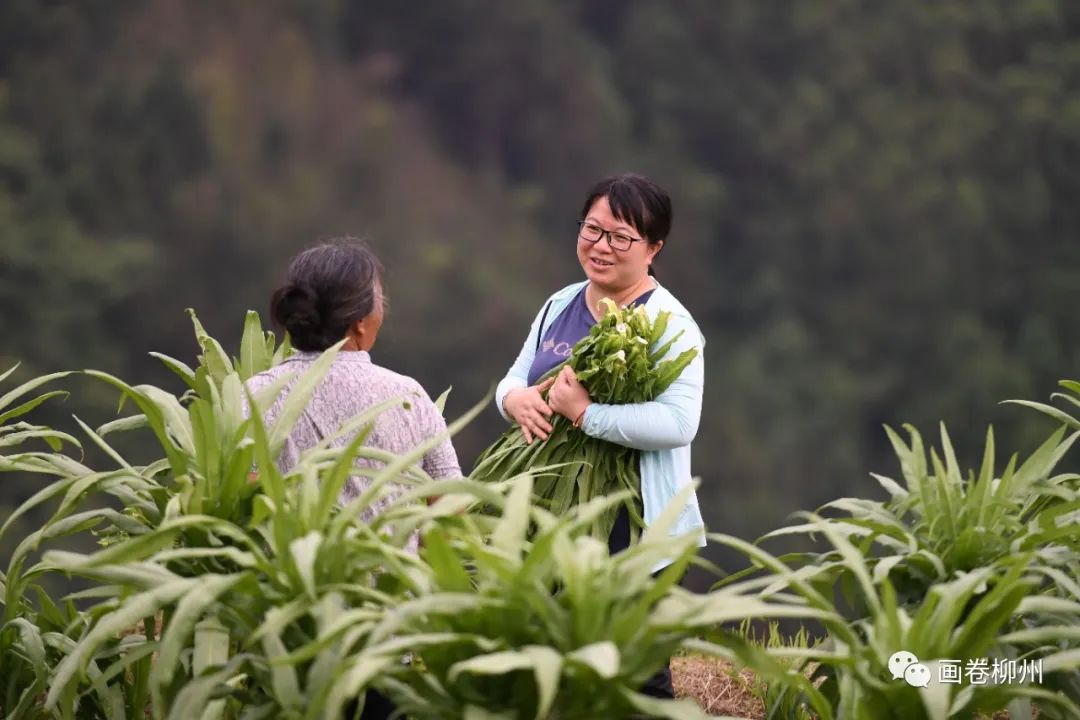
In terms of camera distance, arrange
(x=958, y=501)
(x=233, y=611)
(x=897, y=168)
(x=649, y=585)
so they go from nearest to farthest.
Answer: (x=649, y=585) → (x=233, y=611) → (x=958, y=501) → (x=897, y=168)

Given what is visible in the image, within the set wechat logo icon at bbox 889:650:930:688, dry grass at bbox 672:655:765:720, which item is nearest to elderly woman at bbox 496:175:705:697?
wechat logo icon at bbox 889:650:930:688

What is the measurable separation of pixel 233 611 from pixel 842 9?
1332cm

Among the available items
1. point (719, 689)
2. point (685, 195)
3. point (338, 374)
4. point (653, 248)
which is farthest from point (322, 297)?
point (685, 195)

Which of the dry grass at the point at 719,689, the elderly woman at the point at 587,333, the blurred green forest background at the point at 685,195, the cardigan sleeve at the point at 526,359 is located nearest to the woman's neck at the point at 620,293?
the elderly woman at the point at 587,333

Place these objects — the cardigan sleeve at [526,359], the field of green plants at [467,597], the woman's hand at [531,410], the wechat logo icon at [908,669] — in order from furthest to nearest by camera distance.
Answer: the cardigan sleeve at [526,359] → the woman's hand at [531,410] → the wechat logo icon at [908,669] → the field of green plants at [467,597]

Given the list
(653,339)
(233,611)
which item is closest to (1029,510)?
(653,339)

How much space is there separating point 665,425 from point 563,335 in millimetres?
325

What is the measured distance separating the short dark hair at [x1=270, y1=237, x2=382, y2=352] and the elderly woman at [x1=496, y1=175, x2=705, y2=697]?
433mm

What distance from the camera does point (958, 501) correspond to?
2.11 m

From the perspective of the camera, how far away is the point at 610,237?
2.42 meters

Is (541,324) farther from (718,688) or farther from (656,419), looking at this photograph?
(718,688)

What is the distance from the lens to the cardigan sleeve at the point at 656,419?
2.26 meters

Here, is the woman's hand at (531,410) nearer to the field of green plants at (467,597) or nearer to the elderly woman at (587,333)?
the elderly woman at (587,333)

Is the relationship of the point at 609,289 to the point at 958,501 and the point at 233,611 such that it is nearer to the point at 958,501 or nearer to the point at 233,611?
the point at 958,501
